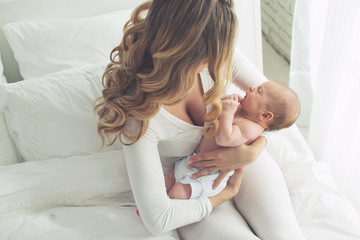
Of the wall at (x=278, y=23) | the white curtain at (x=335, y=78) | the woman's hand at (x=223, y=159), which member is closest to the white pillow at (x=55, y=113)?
the woman's hand at (x=223, y=159)

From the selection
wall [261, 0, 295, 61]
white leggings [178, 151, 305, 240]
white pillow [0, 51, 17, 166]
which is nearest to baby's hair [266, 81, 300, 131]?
white leggings [178, 151, 305, 240]

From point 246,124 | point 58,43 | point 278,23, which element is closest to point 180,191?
point 246,124

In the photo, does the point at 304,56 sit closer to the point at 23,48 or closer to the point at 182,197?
the point at 182,197

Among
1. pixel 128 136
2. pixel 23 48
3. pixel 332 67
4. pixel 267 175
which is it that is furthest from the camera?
pixel 332 67

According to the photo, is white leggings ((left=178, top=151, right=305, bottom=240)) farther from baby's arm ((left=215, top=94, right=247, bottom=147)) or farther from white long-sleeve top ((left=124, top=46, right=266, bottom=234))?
baby's arm ((left=215, top=94, right=247, bottom=147))

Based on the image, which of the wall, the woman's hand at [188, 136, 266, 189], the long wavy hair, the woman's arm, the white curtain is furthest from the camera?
the wall

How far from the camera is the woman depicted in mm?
906

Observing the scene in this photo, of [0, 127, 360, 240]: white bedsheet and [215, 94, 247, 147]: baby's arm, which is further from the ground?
[215, 94, 247, 147]: baby's arm

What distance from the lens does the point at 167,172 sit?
1407 mm

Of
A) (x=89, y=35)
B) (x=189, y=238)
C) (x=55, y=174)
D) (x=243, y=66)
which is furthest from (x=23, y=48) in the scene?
(x=189, y=238)

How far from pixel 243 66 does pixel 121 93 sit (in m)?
0.58

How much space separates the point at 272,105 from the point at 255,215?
388mm

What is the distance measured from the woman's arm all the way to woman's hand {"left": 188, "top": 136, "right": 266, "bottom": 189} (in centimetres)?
13

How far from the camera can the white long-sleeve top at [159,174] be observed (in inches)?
43.7
